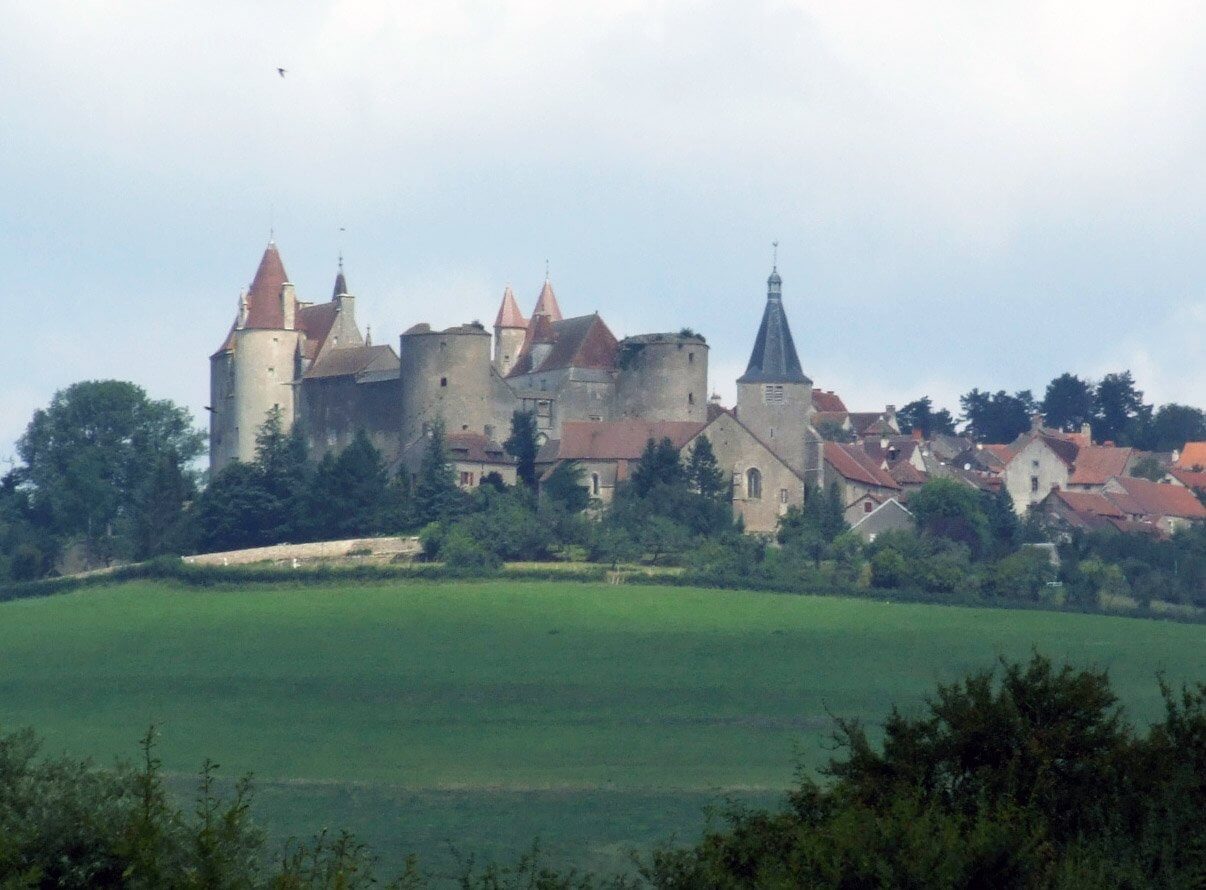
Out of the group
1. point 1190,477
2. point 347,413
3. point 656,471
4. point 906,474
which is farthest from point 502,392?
point 1190,477

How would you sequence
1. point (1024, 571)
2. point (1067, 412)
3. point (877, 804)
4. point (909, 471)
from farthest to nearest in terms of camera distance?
point (1067, 412)
point (909, 471)
point (1024, 571)
point (877, 804)

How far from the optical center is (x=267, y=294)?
262 feet

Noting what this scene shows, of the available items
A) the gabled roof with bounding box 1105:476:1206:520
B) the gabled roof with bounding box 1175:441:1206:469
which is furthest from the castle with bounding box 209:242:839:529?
the gabled roof with bounding box 1175:441:1206:469

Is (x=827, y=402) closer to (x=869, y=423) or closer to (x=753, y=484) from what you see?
(x=869, y=423)

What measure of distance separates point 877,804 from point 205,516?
5187 cm

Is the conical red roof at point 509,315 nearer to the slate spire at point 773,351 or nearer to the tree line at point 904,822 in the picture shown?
the slate spire at point 773,351

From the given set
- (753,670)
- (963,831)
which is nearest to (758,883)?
(963,831)

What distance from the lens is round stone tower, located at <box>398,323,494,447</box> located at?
7331 cm

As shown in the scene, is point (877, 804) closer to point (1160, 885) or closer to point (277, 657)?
point (1160, 885)

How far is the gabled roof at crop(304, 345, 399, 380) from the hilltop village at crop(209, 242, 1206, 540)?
7 centimetres

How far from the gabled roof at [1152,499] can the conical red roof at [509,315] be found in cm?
2207

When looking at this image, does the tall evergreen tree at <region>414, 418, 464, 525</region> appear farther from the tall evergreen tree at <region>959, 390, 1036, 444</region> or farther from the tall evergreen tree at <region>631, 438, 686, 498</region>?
the tall evergreen tree at <region>959, 390, 1036, 444</region>

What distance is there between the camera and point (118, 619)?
192 ft

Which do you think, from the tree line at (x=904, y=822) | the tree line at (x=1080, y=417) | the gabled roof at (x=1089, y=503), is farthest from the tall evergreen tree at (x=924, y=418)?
the tree line at (x=904, y=822)
